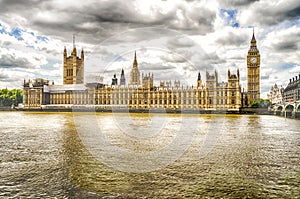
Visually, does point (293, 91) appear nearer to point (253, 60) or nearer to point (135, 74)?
point (253, 60)

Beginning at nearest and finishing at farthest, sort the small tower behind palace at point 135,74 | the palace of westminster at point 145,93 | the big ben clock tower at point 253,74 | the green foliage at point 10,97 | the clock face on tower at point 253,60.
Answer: the palace of westminster at point 145,93 → the big ben clock tower at point 253,74 → the clock face on tower at point 253,60 → the small tower behind palace at point 135,74 → the green foliage at point 10,97

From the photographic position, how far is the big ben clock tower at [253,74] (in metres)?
97.9

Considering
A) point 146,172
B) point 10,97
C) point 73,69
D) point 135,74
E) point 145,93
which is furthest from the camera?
point 73,69

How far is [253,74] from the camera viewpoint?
99.8 m

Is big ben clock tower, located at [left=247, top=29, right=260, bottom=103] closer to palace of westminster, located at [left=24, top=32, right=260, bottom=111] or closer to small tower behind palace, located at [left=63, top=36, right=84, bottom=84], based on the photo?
palace of westminster, located at [left=24, top=32, right=260, bottom=111]

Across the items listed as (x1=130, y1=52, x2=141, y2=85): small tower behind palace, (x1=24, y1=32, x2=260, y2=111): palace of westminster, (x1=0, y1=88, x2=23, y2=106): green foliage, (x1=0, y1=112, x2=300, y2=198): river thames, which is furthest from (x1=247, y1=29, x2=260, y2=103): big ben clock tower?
(x1=0, y1=88, x2=23, y2=106): green foliage

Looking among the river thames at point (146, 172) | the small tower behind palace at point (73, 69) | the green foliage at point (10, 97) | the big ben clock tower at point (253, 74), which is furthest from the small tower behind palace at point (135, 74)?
the river thames at point (146, 172)

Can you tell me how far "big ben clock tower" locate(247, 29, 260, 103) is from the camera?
9794 centimetres

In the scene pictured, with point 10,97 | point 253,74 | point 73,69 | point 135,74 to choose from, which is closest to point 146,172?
point 253,74

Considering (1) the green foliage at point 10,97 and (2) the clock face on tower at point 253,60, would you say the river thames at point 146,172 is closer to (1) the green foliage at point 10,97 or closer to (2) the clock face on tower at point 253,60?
(2) the clock face on tower at point 253,60

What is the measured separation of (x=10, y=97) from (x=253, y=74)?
91918mm

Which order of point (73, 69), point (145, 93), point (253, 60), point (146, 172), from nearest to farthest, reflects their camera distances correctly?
point (146, 172), point (145, 93), point (253, 60), point (73, 69)

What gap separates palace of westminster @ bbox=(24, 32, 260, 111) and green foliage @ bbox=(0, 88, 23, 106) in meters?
5.39

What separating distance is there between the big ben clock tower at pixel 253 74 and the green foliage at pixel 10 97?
89.5m
